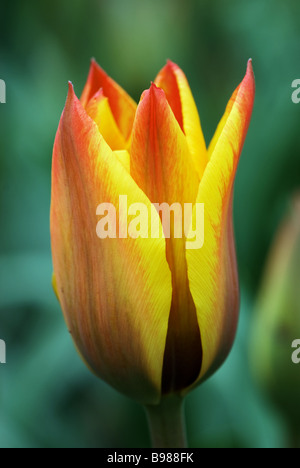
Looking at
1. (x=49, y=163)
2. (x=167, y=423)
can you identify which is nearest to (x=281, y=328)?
(x=167, y=423)

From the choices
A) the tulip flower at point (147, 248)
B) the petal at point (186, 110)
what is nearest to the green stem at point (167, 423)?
the tulip flower at point (147, 248)

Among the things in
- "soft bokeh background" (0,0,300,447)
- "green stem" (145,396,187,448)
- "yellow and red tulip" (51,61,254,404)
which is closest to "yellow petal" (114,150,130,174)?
"yellow and red tulip" (51,61,254,404)

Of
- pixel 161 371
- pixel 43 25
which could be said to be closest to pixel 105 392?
pixel 161 371

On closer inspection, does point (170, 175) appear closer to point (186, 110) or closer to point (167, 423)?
point (186, 110)

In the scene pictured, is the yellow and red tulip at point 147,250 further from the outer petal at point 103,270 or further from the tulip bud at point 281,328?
the tulip bud at point 281,328

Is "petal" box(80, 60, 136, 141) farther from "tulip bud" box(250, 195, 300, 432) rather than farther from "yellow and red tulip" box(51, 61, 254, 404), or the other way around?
"tulip bud" box(250, 195, 300, 432)

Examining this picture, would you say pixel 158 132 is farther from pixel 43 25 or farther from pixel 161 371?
pixel 43 25
